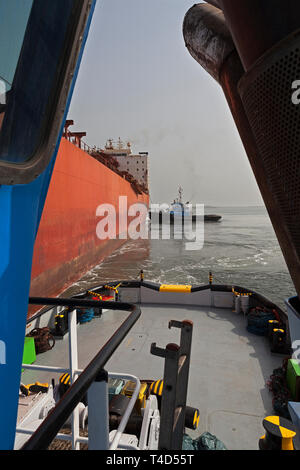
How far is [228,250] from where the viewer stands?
33.0 metres

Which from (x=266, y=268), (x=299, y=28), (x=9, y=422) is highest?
(x=299, y=28)

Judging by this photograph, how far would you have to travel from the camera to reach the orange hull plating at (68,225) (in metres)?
11.4

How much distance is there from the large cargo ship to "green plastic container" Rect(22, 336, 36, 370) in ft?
14.6

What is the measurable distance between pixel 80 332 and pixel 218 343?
12.5 feet

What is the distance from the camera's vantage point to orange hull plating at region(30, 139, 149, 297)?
11.4m

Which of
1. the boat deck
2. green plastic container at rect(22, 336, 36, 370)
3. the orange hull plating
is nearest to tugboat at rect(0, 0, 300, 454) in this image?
the boat deck

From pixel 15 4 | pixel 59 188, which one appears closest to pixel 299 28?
pixel 15 4

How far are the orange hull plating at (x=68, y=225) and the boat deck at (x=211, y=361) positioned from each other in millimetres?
4179

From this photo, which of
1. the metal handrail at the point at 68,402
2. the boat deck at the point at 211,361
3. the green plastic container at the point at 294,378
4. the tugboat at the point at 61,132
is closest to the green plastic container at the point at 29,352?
the boat deck at the point at 211,361

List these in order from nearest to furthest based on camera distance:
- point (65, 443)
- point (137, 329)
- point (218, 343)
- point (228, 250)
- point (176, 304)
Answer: point (65, 443)
point (218, 343)
point (137, 329)
point (176, 304)
point (228, 250)

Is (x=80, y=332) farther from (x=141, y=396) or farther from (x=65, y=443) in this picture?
(x=65, y=443)

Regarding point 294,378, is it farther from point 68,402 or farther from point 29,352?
point 29,352

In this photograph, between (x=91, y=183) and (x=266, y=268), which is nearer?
(x=91, y=183)

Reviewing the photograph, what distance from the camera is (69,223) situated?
46.3 feet
